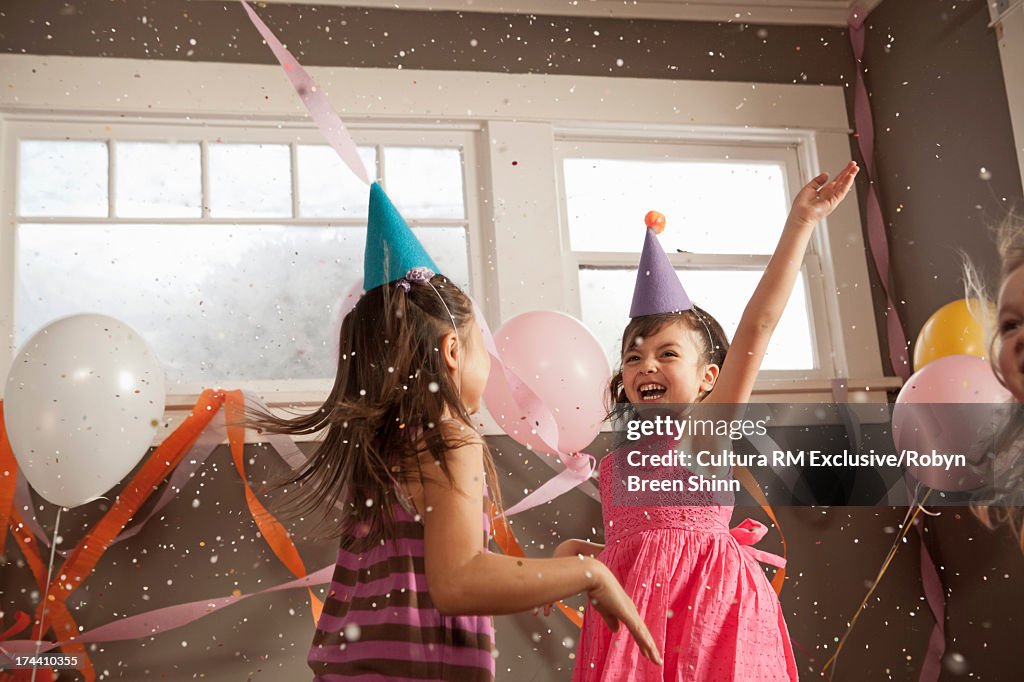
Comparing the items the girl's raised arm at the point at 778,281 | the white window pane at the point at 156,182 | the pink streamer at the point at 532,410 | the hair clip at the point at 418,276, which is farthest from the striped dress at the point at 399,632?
the white window pane at the point at 156,182

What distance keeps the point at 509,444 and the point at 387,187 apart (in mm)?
625

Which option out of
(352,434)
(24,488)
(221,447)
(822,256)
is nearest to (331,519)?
(221,447)

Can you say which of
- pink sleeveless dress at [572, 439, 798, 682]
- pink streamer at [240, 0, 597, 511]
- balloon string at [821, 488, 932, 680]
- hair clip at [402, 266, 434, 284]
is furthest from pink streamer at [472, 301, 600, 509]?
balloon string at [821, 488, 932, 680]

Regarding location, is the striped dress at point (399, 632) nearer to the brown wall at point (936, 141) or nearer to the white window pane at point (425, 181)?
the white window pane at point (425, 181)

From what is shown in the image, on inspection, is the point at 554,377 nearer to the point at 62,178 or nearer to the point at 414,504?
the point at 414,504

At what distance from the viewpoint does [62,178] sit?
6.63ft

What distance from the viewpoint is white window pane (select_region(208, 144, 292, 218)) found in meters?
2.09

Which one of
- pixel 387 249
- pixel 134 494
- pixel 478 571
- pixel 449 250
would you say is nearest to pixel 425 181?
pixel 449 250

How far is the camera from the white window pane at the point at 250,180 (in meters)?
2.09

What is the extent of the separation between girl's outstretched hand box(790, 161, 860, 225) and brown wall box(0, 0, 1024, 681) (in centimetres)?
102

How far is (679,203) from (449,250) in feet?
2.00

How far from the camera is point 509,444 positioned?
201cm

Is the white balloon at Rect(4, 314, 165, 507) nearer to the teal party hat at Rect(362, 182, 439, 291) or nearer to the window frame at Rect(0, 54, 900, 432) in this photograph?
the window frame at Rect(0, 54, 900, 432)

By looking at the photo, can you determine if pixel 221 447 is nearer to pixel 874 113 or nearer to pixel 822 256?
pixel 822 256
